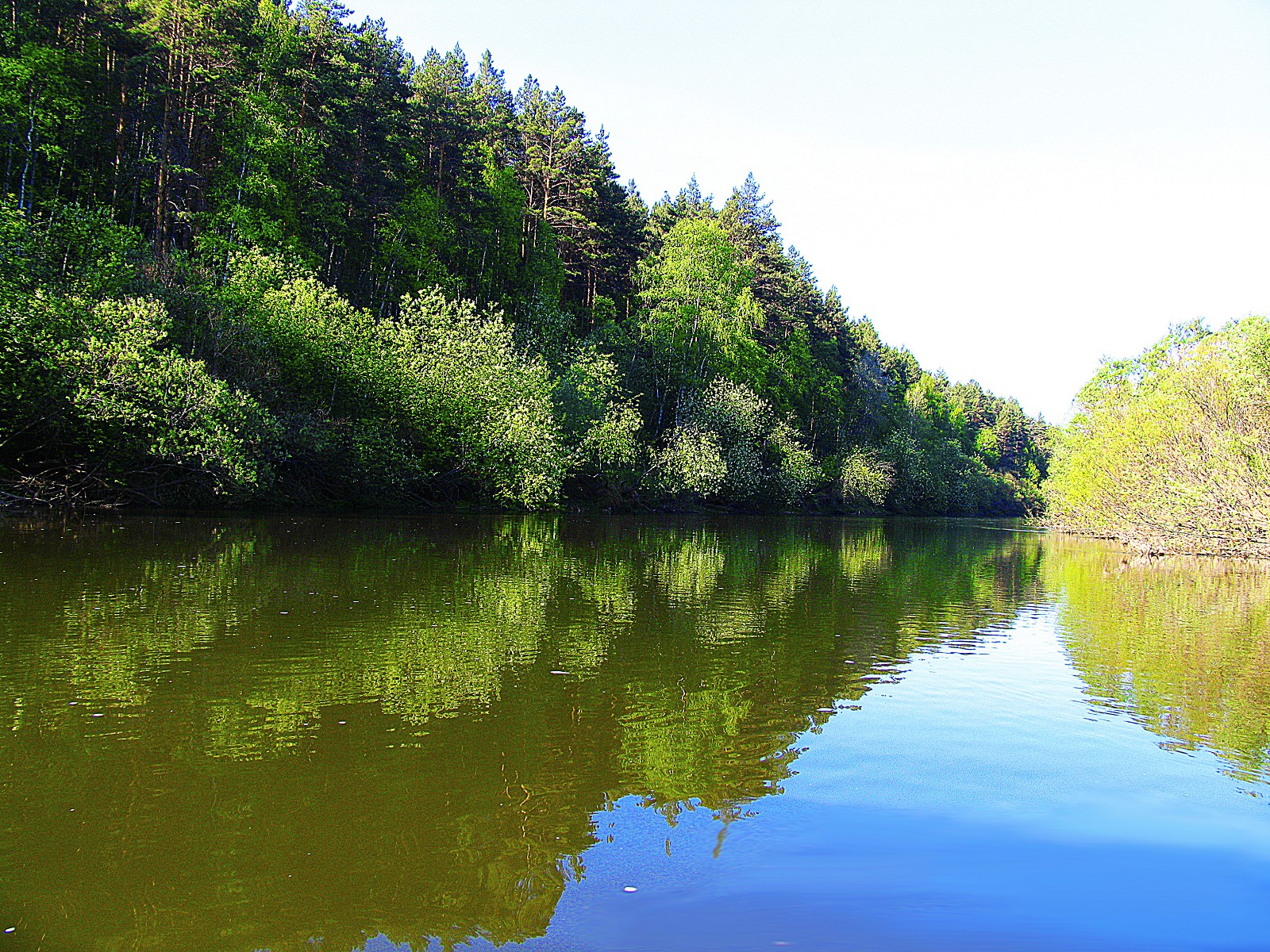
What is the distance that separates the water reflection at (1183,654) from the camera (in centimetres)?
852

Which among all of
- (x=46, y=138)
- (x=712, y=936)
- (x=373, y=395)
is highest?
(x=46, y=138)

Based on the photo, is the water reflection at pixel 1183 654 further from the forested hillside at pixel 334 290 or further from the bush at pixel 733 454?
the bush at pixel 733 454

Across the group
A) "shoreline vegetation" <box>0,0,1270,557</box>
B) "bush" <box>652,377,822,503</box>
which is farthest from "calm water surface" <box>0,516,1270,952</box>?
"bush" <box>652,377,822,503</box>

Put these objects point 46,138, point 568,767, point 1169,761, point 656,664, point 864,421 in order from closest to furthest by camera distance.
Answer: point 568,767 → point 1169,761 → point 656,664 → point 46,138 → point 864,421

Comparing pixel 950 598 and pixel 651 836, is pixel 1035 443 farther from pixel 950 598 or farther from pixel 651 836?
pixel 651 836

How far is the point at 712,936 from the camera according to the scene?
4.34m

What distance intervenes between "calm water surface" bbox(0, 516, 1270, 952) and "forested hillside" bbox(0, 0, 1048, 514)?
13.1 m

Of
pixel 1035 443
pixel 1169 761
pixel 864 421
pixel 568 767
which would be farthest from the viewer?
pixel 1035 443

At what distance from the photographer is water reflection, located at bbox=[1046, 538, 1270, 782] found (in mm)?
8523

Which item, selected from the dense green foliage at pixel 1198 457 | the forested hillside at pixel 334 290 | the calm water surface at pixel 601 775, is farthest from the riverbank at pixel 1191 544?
the forested hillside at pixel 334 290

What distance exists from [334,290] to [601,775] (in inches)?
1297

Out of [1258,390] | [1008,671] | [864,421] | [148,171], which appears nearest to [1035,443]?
[864,421]

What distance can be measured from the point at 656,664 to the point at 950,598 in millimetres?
10681

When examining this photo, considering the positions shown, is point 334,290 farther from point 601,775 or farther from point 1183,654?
point 601,775
